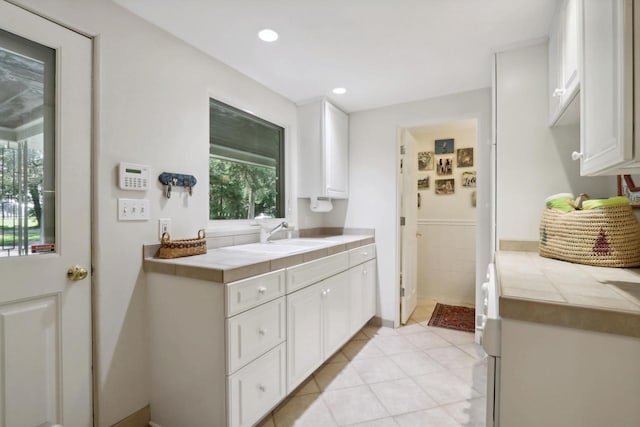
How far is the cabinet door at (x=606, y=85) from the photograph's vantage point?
0.76 meters

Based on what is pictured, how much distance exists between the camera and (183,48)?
6.17 feet

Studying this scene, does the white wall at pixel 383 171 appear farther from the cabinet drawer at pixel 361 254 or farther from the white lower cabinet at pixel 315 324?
the white lower cabinet at pixel 315 324

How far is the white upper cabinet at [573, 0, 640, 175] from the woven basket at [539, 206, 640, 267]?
396mm

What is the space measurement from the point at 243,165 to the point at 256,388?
1604 millimetres

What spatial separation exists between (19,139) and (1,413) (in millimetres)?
1089

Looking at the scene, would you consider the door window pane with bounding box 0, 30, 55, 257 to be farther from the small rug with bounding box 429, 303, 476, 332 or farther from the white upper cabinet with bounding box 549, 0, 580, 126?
the small rug with bounding box 429, 303, 476, 332

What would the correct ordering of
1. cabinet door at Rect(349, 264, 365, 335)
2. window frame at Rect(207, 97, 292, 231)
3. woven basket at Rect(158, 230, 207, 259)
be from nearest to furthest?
woven basket at Rect(158, 230, 207, 259) → window frame at Rect(207, 97, 292, 231) → cabinet door at Rect(349, 264, 365, 335)

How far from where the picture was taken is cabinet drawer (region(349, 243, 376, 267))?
2.62 m

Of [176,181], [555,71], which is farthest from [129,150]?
[555,71]

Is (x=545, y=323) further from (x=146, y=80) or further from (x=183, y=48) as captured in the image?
(x=183, y=48)

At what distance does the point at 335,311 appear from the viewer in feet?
7.64

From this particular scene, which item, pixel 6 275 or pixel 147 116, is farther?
pixel 147 116

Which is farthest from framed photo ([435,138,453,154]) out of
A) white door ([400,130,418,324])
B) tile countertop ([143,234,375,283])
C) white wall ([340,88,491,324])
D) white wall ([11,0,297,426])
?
white wall ([11,0,297,426])

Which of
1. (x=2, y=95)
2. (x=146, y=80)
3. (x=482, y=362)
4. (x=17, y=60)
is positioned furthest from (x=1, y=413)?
(x=482, y=362)
